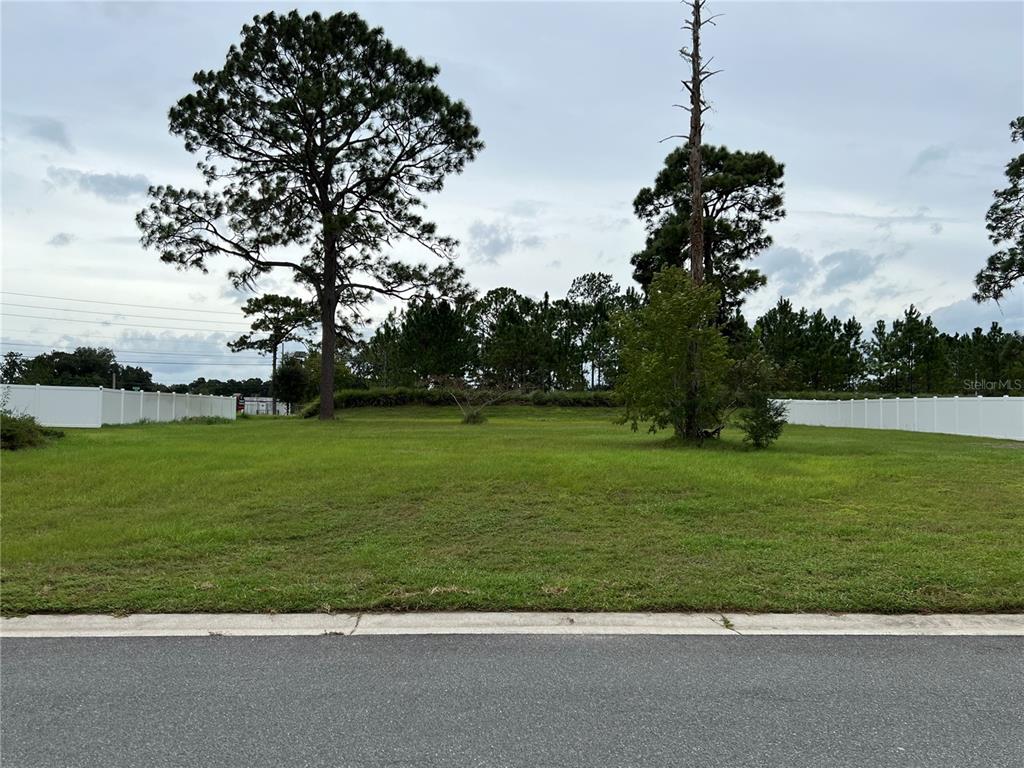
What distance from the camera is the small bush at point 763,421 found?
15258mm

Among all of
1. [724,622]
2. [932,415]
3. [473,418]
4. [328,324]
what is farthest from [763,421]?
[328,324]

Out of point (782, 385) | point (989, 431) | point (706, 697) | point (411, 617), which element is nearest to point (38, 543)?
point (411, 617)

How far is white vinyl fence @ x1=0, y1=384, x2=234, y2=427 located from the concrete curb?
1953 centimetres

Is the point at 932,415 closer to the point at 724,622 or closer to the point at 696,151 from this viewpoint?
the point at 696,151


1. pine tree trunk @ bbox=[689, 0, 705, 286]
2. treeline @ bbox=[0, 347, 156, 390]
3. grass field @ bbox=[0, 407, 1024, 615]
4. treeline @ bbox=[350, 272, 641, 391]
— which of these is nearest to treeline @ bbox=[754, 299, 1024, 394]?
treeline @ bbox=[350, 272, 641, 391]

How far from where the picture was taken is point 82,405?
88.0ft

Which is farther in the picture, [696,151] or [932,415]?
[932,415]

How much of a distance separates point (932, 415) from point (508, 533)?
24.2 m

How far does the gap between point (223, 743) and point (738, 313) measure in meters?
42.0

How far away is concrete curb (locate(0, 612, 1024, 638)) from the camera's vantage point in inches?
195

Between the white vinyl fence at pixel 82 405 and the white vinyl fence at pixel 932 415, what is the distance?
79.9 feet

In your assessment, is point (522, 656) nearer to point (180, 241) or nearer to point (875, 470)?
point (875, 470)

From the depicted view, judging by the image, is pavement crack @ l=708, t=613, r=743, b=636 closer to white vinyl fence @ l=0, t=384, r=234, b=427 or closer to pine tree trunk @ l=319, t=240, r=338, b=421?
white vinyl fence @ l=0, t=384, r=234, b=427

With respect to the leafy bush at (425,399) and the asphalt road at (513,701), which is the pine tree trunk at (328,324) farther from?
the asphalt road at (513,701)
